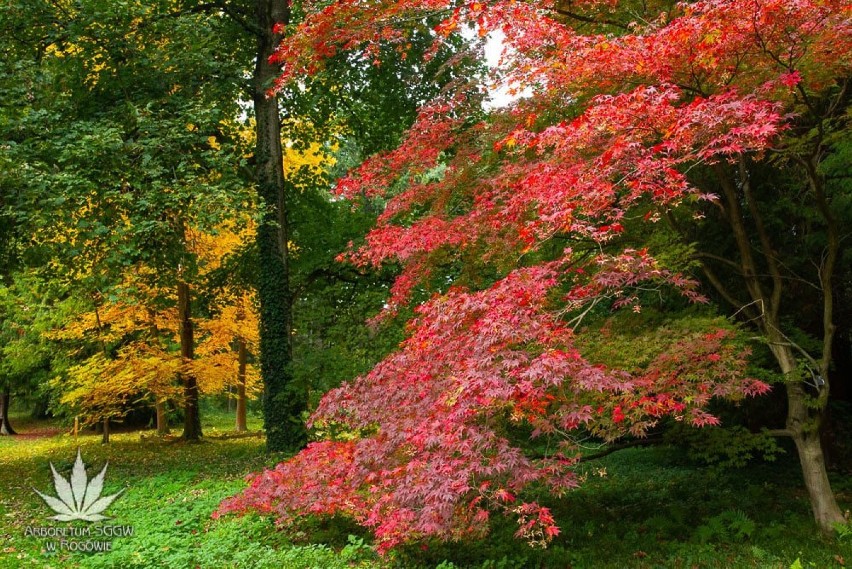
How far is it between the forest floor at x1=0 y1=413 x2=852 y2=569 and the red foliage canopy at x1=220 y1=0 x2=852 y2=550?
2.08ft

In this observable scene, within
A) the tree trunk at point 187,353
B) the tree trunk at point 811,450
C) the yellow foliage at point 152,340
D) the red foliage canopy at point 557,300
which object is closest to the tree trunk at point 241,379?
the yellow foliage at point 152,340

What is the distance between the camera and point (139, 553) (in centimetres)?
602

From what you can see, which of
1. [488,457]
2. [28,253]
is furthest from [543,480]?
[28,253]

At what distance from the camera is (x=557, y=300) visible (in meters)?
5.84

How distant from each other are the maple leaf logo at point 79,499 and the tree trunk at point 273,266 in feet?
9.26

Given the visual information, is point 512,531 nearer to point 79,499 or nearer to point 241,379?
point 79,499

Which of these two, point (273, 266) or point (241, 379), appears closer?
point (273, 266)

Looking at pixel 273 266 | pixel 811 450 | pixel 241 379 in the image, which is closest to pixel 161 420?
pixel 241 379

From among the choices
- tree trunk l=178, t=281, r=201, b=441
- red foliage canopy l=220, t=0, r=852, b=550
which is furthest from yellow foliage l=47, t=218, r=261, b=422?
red foliage canopy l=220, t=0, r=852, b=550

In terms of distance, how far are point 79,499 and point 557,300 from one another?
22.8 feet

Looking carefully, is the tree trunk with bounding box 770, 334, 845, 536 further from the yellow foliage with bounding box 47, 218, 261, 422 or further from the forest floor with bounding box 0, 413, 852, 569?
the yellow foliage with bounding box 47, 218, 261, 422

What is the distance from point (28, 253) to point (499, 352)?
8.08 meters

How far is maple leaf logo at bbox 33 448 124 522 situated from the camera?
7536mm

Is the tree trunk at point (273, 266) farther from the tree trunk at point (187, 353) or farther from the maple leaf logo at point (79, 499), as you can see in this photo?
the tree trunk at point (187, 353)
